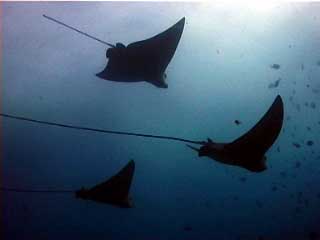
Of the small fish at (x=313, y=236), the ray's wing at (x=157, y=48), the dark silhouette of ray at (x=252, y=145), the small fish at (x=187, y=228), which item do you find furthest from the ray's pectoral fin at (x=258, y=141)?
the small fish at (x=187, y=228)

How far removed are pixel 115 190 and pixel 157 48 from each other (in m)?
1.12

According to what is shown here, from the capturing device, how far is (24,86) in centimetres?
217

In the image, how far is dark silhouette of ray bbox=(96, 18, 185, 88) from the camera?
1.90m

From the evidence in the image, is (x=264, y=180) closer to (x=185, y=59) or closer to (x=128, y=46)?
(x=185, y=59)

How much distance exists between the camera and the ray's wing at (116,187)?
2178mm

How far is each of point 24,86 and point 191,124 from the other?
136cm

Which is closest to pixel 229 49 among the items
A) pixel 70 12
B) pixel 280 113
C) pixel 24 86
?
pixel 280 113

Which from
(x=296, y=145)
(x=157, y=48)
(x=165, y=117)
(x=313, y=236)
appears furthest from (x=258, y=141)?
(x=313, y=236)

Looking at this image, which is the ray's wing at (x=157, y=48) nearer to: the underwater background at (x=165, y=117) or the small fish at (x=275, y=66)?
the underwater background at (x=165, y=117)

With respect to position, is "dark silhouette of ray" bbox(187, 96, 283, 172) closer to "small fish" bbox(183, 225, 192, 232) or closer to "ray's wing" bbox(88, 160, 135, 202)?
"ray's wing" bbox(88, 160, 135, 202)

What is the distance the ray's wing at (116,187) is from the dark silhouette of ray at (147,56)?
670 mm

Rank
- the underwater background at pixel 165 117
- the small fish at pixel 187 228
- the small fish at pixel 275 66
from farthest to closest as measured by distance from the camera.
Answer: the small fish at pixel 187 228, the small fish at pixel 275 66, the underwater background at pixel 165 117

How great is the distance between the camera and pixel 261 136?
1.94 m

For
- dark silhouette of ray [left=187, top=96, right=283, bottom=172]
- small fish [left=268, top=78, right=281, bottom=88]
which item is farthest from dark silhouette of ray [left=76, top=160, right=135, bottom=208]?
small fish [left=268, top=78, right=281, bottom=88]
